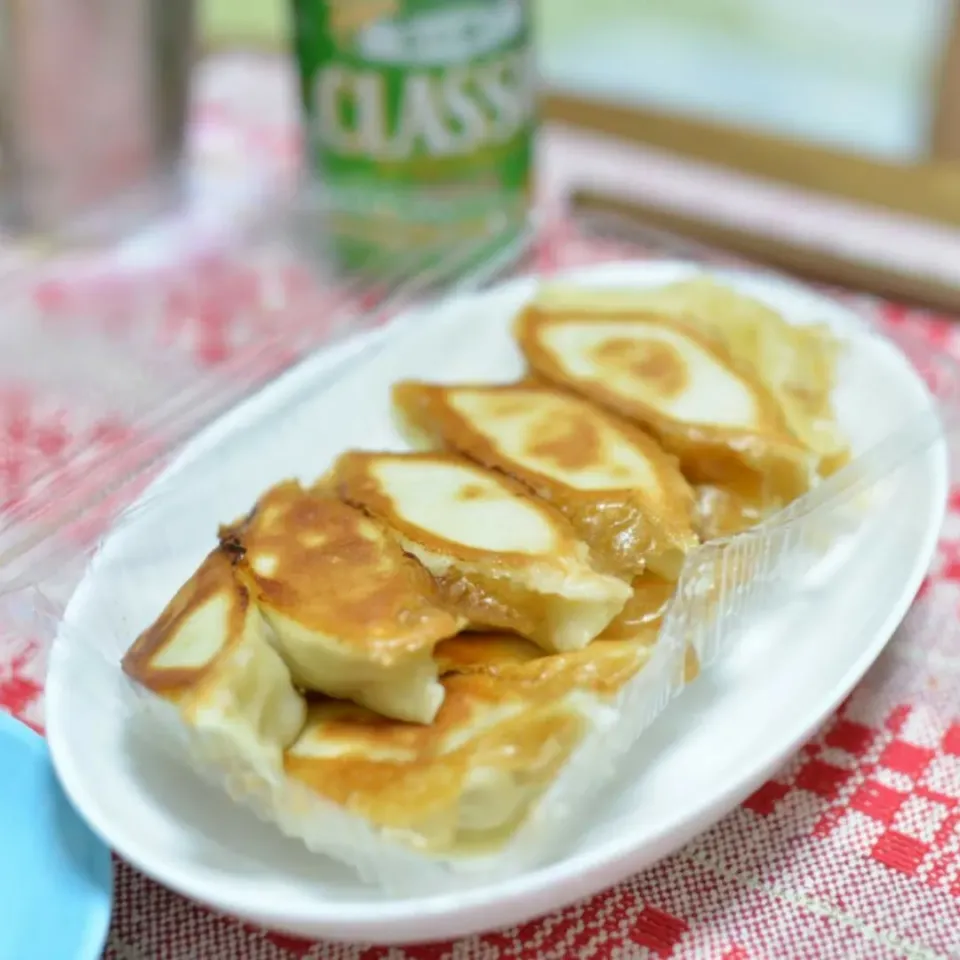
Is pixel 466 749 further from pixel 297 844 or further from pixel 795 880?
pixel 795 880

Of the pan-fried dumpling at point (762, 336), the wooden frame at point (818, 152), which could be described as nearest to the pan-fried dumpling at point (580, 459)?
the pan-fried dumpling at point (762, 336)

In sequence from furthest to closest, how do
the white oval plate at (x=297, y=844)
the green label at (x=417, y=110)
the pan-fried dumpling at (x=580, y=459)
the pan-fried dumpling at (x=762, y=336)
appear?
the green label at (x=417, y=110) < the pan-fried dumpling at (x=762, y=336) < the pan-fried dumpling at (x=580, y=459) < the white oval plate at (x=297, y=844)

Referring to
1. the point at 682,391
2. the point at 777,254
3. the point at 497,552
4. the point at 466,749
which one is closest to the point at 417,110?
the point at 777,254

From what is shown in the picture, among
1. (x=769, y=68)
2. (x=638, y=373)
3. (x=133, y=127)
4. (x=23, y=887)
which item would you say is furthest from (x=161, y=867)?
(x=769, y=68)

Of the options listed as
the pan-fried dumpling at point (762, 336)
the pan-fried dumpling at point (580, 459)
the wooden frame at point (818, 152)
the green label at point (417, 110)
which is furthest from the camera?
the wooden frame at point (818, 152)

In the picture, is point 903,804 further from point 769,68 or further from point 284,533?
point 769,68

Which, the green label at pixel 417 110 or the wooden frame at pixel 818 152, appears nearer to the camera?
the green label at pixel 417 110

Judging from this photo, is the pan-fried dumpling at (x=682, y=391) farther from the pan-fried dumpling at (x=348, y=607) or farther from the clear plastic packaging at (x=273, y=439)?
the pan-fried dumpling at (x=348, y=607)
